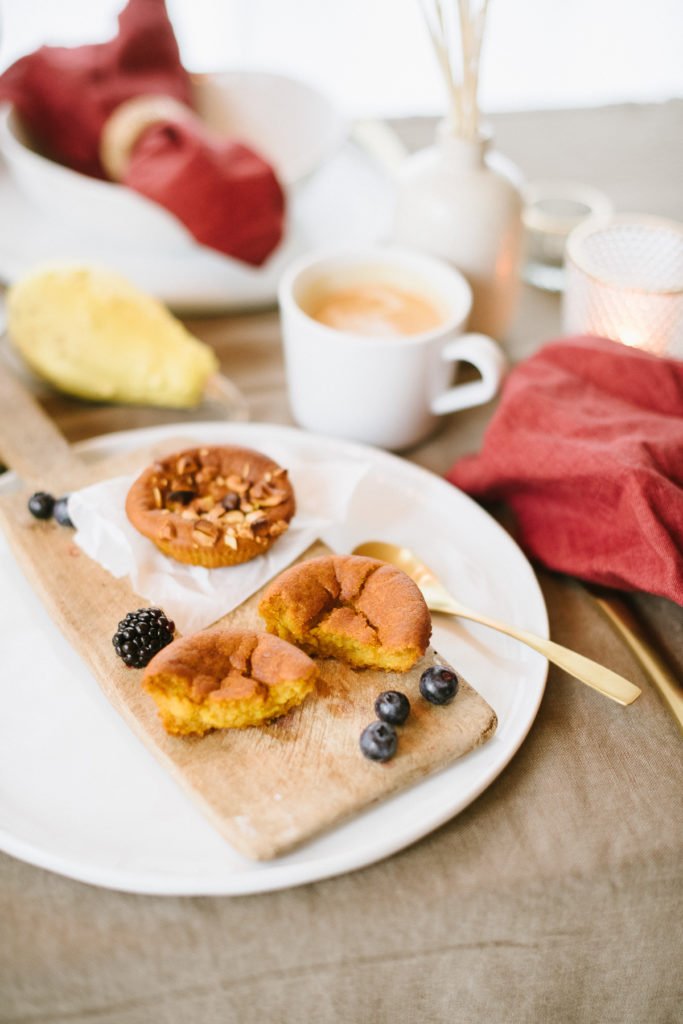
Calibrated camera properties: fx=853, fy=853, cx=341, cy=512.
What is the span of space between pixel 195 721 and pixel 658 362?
28.8 inches

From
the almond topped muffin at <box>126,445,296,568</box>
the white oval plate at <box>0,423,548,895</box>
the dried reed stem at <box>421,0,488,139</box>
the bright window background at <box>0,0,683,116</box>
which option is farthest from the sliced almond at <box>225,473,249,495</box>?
the bright window background at <box>0,0,683,116</box>

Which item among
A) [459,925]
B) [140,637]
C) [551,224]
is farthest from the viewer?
[551,224]

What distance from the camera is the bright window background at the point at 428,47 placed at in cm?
338

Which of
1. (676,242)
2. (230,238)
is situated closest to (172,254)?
(230,238)

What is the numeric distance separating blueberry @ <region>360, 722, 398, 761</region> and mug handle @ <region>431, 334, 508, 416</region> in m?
0.56

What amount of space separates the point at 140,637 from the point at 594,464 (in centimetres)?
54

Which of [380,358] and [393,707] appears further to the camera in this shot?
[380,358]

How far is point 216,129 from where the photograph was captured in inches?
65.1

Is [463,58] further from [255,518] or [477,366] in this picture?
[255,518]

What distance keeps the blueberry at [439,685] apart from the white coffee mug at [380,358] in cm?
47

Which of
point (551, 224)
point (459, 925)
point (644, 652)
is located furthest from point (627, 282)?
point (459, 925)

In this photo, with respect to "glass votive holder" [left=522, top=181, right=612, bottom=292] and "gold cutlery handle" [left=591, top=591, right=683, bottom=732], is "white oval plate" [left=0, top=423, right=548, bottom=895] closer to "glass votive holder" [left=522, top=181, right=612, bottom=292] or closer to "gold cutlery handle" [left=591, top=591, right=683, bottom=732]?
"gold cutlery handle" [left=591, top=591, right=683, bottom=732]

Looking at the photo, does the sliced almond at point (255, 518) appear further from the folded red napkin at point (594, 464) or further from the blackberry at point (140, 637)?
the folded red napkin at point (594, 464)

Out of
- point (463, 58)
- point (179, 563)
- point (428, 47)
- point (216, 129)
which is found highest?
point (463, 58)
